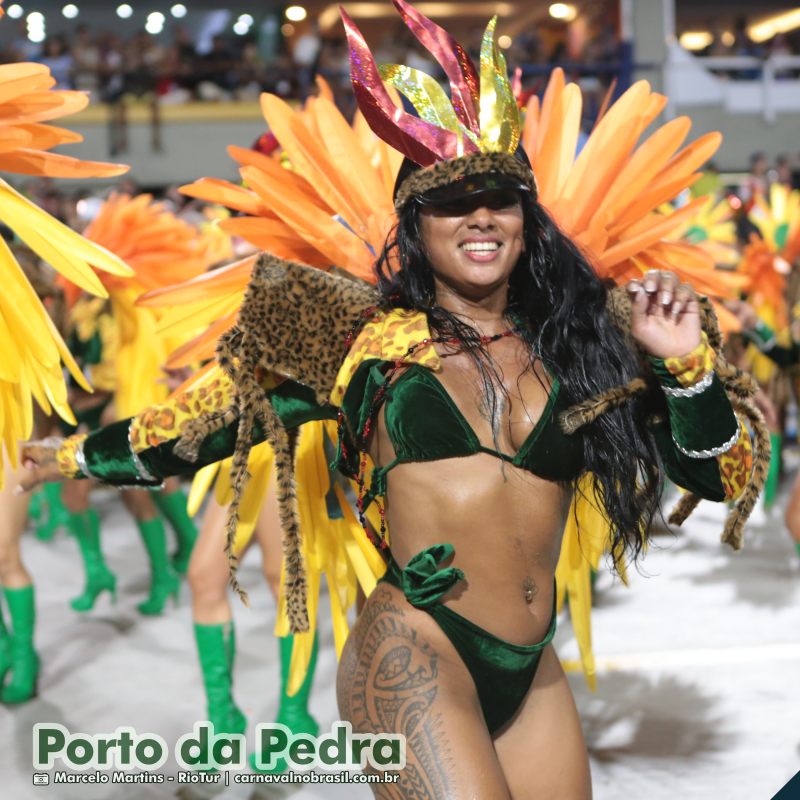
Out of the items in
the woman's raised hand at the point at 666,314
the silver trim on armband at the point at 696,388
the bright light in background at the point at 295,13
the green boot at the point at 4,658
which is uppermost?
the woman's raised hand at the point at 666,314

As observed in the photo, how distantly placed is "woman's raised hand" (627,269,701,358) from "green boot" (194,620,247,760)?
232 centimetres

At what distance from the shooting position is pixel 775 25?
21.8 metres

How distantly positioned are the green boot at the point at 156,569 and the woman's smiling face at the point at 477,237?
151 inches

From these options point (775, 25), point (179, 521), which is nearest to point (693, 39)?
point (775, 25)

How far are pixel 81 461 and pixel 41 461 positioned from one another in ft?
0.46

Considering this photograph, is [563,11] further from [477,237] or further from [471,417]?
[471,417]

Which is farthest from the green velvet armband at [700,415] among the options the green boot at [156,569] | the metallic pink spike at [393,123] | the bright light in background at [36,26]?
the bright light in background at [36,26]

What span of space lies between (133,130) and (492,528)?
13.6 meters

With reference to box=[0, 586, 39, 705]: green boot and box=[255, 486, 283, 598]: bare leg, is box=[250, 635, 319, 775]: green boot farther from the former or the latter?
box=[0, 586, 39, 705]: green boot

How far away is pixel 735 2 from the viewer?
2172cm

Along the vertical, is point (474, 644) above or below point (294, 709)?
above

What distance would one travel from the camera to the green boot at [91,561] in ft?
19.4

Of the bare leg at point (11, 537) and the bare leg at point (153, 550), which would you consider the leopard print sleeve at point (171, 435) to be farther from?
the bare leg at point (153, 550)

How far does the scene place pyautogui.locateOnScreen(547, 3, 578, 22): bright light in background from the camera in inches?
763
